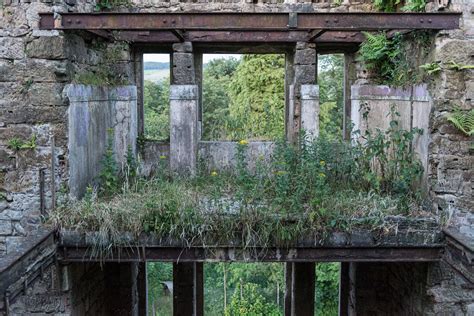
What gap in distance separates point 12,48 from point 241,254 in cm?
358

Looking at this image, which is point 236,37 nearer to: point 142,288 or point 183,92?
point 183,92

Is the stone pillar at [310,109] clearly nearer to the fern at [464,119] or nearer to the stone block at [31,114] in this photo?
the fern at [464,119]

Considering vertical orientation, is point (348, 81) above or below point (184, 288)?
above

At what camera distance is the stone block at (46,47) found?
6.25 m

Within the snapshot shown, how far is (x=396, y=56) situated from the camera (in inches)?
309

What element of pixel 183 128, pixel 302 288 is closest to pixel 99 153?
pixel 183 128

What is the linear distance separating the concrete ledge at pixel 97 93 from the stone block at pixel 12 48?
642mm

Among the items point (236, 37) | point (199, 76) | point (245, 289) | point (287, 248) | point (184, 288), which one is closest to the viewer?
point (287, 248)

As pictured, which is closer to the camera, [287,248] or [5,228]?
[287,248]

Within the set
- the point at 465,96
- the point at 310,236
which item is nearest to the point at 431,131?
the point at 465,96

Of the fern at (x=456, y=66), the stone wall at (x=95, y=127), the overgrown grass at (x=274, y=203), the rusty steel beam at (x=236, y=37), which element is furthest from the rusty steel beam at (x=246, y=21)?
the rusty steel beam at (x=236, y=37)

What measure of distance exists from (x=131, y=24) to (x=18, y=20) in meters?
1.29

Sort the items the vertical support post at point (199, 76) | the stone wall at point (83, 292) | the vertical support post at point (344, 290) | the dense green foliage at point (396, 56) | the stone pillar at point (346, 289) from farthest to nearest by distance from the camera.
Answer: the vertical support post at point (344, 290), the stone pillar at point (346, 289), the vertical support post at point (199, 76), the dense green foliage at point (396, 56), the stone wall at point (83, 292)

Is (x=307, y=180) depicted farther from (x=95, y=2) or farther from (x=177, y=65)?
(x=95, y=2)
